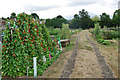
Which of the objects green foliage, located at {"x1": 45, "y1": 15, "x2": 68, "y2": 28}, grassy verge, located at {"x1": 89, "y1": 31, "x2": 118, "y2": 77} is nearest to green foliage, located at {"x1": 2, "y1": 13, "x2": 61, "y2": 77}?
grassy verge, located at {"x1": 89, "y1": 31, "x2": 118, "y2": 77}

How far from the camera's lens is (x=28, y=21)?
205 inches

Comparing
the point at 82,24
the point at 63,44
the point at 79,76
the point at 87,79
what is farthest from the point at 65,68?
the point at 82,24

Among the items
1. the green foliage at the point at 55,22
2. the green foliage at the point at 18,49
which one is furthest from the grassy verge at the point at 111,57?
the green foliage at the point at 55,22

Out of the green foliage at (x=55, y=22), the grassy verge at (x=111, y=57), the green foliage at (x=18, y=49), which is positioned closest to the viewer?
the green foliage at (x=18, y=49)

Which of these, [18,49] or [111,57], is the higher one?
[18,49]

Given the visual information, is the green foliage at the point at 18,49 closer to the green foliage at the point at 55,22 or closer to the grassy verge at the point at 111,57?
the grassy verge at the point at 111,57

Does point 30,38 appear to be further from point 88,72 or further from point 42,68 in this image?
point 88,72

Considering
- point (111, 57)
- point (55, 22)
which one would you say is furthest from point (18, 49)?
point (55, 22)

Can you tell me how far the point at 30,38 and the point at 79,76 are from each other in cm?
245

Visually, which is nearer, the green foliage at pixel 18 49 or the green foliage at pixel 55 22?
the green foliage at pixel 18 49

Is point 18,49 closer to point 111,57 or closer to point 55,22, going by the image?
point 111,57

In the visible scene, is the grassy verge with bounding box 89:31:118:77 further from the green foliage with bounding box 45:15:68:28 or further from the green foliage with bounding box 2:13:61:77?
the green foliage with bounding box 45:15:68:28

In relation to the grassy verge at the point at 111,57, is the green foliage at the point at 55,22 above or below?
above

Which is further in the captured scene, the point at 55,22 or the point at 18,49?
the point at 55,22
